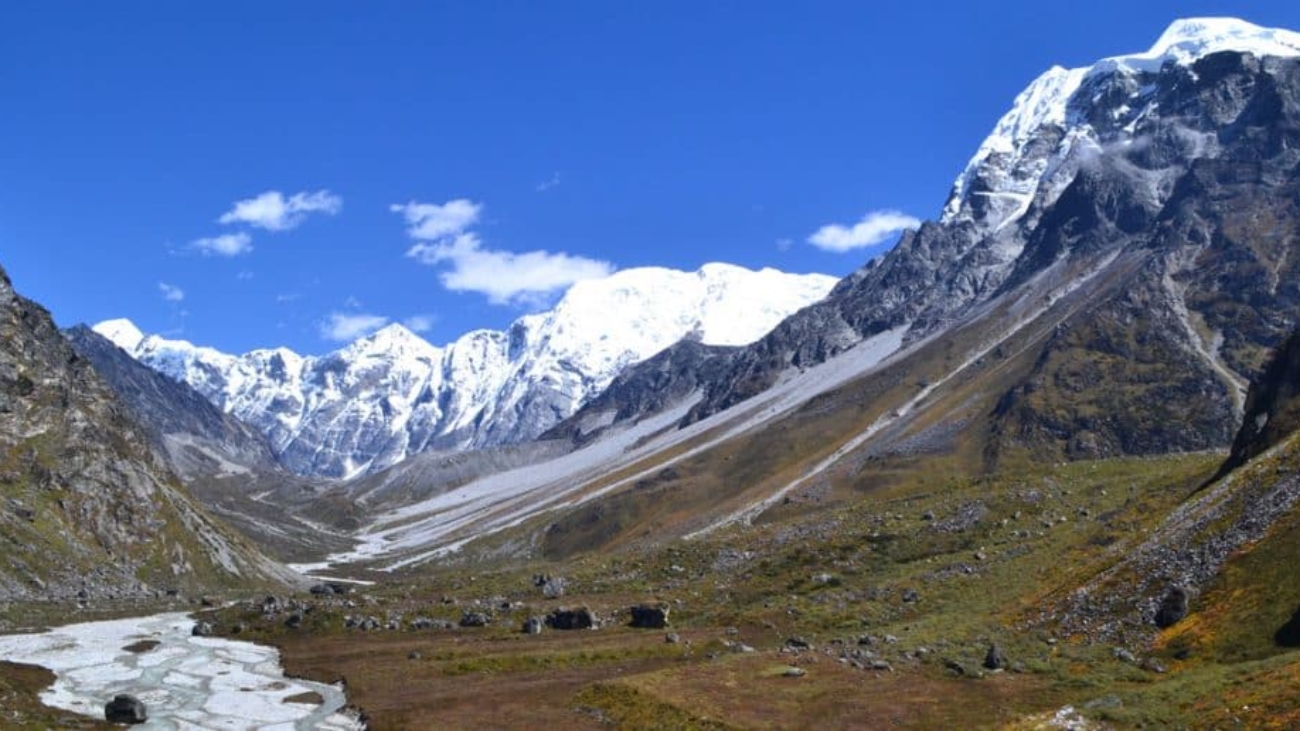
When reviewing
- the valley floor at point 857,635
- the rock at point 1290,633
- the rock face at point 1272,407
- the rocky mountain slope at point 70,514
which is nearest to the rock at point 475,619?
the valley floor at point 857,635

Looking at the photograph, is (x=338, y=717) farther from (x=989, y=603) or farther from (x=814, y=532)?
(x=814, y=532)

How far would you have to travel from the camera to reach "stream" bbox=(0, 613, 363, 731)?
80375mm

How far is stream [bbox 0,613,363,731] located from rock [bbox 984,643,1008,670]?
148 ft

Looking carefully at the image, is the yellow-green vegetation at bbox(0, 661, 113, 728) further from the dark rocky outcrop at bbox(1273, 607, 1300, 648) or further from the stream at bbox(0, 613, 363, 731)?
the dark rocky outcrop at bbox(1273, 607, 1300, 648)

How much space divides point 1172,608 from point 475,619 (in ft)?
261

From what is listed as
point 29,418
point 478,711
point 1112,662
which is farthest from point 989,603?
point 29,418

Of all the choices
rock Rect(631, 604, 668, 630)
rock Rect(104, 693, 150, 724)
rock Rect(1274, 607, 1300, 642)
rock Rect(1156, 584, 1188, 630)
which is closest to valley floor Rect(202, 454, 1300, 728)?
rock Rect(1274, 607, 1300, 642)

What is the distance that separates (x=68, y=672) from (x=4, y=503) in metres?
83.3

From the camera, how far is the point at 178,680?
9662cm

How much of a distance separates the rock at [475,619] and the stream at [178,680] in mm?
21463

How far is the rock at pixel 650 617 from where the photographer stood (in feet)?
381

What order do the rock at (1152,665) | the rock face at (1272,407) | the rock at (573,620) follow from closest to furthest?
the rock at (1152,665)
the rock face at (1272,407)
the rock at (573,620)

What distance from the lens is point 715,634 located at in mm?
106000

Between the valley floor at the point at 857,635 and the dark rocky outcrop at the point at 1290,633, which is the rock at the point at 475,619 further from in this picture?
the dark rocky outcrop at the point at 1290,633
